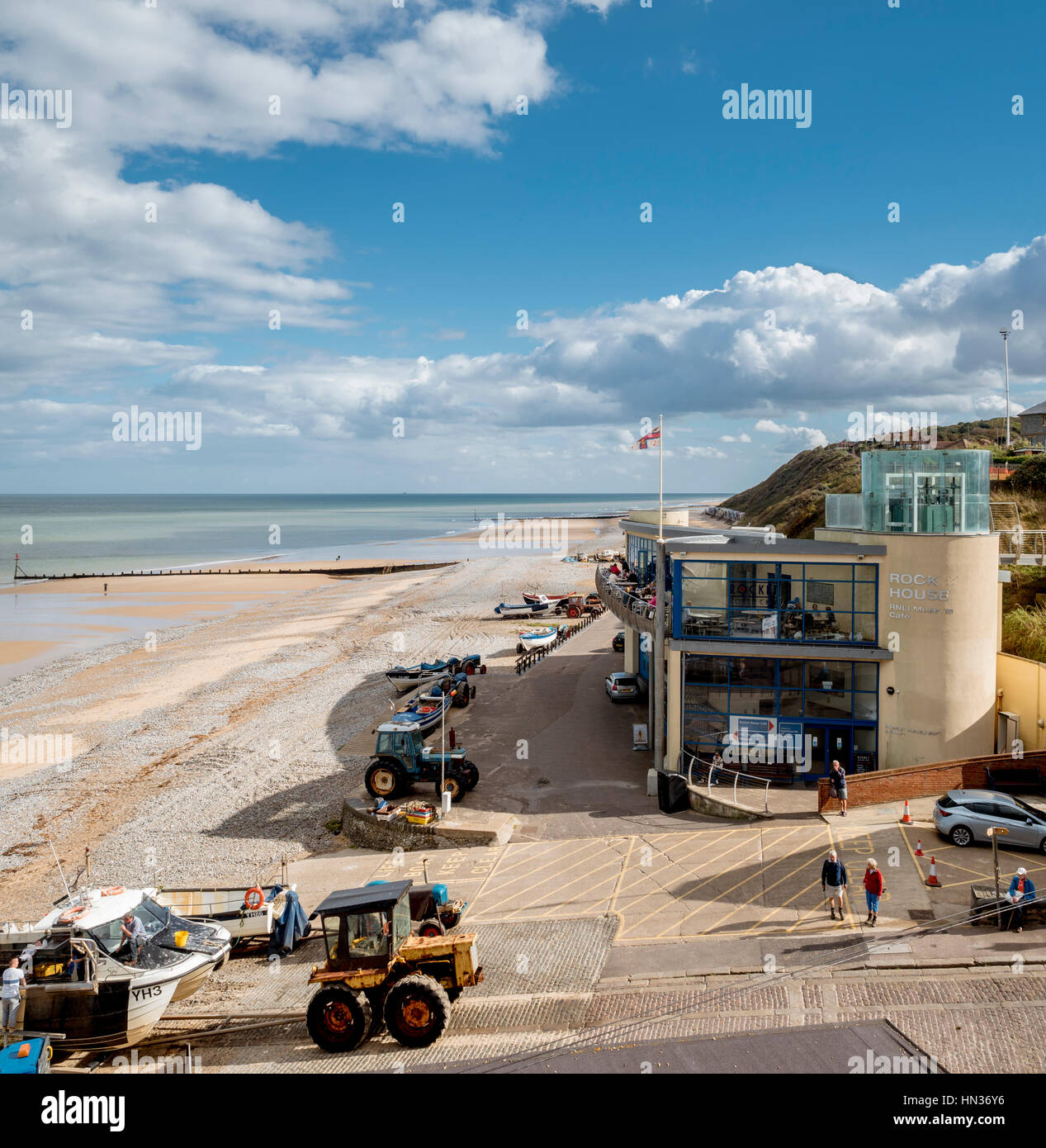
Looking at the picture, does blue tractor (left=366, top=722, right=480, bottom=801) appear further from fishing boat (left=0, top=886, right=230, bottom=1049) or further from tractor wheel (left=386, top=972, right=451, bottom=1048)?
tractor wheel (left=386, top=972, right=451, bottom=1048)

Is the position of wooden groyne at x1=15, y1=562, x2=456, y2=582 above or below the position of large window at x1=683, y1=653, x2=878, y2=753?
above

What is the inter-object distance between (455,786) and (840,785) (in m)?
9.67

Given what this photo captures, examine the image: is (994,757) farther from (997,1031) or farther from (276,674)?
(276,674)

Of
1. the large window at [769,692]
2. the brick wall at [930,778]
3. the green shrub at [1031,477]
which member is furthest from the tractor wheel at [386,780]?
the green shrub at [1031,477]

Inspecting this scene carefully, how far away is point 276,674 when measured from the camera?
43.8 meters

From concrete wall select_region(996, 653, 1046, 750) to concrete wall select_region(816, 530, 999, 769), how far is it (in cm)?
50

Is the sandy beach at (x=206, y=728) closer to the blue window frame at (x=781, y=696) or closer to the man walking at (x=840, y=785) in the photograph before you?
the blue window frame at (x=781, y=696)

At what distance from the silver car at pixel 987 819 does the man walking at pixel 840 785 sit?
2086 mm

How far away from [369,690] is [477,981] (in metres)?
26.9

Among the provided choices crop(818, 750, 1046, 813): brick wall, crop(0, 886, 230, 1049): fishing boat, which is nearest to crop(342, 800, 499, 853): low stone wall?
crop(0, 886, 230, 1049): fishing boat

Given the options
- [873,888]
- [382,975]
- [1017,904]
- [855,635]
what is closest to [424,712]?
[855,635]

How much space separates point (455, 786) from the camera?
2208 cm

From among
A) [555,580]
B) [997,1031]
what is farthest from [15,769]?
[555,580]

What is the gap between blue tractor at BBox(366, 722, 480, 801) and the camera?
73.2 feet
